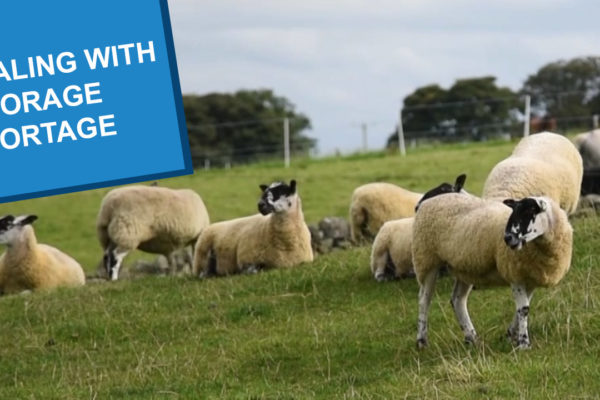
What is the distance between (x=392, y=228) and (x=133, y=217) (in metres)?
6.62

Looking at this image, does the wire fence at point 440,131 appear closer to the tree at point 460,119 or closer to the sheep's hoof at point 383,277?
the tree at point 460,119

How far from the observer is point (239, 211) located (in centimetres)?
3094

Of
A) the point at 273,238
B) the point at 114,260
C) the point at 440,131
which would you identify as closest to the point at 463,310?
the point at 273,238

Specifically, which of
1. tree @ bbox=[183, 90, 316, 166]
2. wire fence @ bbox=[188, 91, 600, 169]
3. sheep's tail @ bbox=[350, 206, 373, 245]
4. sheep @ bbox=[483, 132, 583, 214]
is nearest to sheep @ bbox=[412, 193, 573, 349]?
sheep @ bbox=[483, 132, 583, 214]

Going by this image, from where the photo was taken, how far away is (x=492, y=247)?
9.30 m

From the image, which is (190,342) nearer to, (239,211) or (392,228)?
(392,228)

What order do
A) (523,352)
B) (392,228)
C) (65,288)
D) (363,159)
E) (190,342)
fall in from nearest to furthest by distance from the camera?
(523,352) < (190,342) < (392,228) < (65,288) < (363,159)

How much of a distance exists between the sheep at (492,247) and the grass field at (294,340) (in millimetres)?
389

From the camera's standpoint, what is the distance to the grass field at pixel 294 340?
8539 mm

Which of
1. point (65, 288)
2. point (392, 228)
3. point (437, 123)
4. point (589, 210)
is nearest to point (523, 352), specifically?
point (392, 228)

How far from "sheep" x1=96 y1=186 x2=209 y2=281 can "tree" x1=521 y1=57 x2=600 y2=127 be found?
77.8 ft

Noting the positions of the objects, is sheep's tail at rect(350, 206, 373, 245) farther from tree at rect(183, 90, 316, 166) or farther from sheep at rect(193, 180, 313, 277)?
tree at rect(183, 90, 316, 166)

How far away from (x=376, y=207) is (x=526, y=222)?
9.95 meters

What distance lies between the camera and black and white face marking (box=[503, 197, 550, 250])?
8695mm
